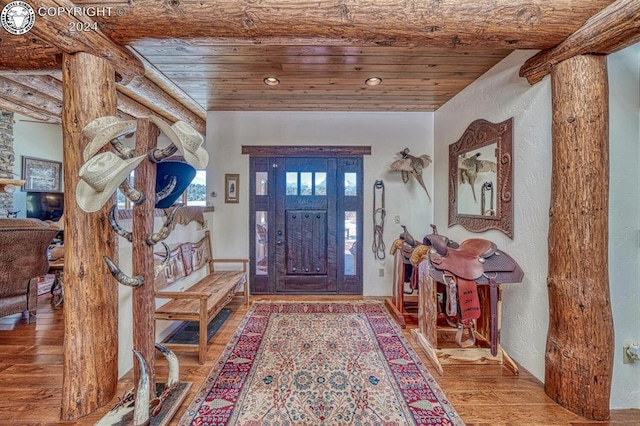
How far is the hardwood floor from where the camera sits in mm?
1713

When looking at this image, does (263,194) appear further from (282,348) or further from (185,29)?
(185,29)

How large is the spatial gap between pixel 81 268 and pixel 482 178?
3.41m

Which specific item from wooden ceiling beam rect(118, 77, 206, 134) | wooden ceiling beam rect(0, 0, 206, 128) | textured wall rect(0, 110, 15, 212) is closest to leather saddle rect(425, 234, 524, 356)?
wooden ceiling beam rect(0, 0, 206, 128)

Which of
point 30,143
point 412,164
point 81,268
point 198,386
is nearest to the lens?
point 81,268

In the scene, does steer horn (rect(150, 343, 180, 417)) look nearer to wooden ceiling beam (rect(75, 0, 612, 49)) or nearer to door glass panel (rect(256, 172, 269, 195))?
wooden ceiling beam (rect(75, 0, 612, 49))

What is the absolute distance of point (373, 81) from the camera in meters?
3.03

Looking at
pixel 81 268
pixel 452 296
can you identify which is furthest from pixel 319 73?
pixel 81 268

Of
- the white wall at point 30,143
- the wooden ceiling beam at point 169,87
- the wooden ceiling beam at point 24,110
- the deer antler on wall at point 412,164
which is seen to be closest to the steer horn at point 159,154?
the wooden ceiling beam at point 169,87

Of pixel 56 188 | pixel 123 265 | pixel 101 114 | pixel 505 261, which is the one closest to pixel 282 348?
pixel 123 265

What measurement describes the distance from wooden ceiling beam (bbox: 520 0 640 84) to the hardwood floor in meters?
2.26

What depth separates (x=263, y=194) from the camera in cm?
411

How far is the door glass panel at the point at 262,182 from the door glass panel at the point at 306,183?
51cm

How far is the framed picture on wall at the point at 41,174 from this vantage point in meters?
5.78

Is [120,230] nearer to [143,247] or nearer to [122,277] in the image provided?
[143,247]
